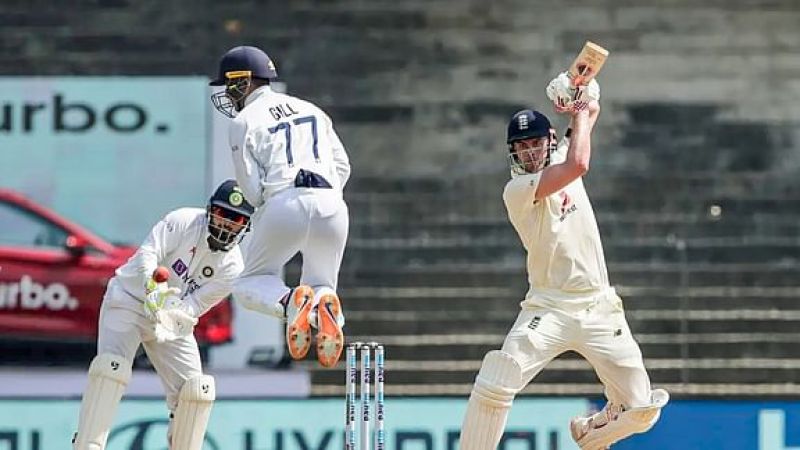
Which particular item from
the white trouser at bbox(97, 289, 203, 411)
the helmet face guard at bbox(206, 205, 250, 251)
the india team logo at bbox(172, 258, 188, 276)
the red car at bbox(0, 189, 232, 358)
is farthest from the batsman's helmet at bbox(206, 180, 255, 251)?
the red car at bbox(0, 189, 232, 358)

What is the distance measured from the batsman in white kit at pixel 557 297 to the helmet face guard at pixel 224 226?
109 centimetres

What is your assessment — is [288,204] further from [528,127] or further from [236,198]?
[528,127]

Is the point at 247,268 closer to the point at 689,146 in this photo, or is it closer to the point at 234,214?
the point at 234,214

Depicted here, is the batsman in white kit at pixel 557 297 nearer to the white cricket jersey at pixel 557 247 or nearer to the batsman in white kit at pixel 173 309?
the white cricket jersey at pixel 557 247

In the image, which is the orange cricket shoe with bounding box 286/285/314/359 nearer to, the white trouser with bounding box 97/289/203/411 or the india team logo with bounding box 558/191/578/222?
the white trouser with bounding box 97/289/203/411

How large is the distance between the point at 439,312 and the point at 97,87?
7.50 ft

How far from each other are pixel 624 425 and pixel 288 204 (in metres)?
1.59

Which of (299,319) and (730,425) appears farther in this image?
(730,425)

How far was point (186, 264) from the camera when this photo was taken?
7777 millimetres

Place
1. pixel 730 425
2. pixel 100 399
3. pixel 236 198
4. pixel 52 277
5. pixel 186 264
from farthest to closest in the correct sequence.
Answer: pixel 52 277, pixel 730 425, pixel 186 264, pixel 100 399, pixel 236 198

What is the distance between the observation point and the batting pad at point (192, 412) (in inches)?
307

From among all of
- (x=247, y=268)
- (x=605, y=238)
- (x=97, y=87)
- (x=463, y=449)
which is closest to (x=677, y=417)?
(x=605, y=238)

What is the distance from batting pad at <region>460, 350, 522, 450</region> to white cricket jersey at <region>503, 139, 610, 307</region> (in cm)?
30

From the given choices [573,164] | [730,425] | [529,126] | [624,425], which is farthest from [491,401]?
[730,425]
